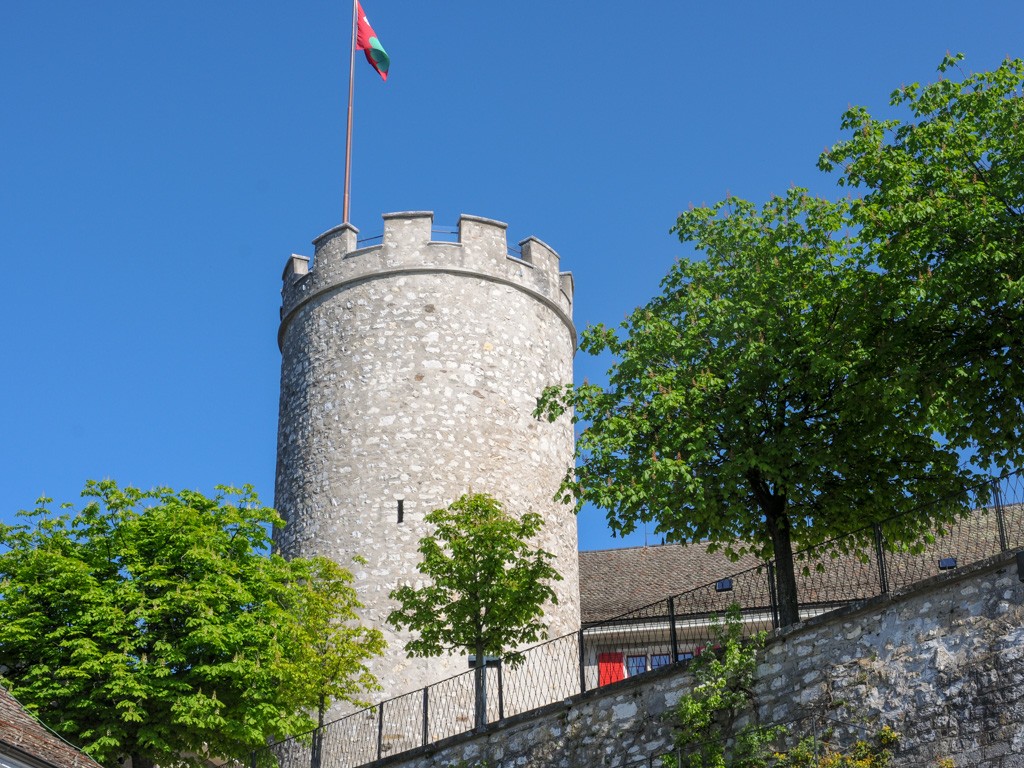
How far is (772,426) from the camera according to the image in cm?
2075

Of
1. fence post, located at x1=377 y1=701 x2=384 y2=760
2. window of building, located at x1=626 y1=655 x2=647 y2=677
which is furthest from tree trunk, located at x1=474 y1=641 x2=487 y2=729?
window of building, located at x1=626 y1=655 x2=647 y2=677

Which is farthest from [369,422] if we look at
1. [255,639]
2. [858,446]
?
[858,446]

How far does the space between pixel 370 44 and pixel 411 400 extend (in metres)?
14.7

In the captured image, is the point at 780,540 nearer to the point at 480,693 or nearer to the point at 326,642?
the point at 480,693

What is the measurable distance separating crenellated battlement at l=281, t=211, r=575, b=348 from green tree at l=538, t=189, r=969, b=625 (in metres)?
8.87

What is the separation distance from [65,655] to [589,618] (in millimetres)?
12002

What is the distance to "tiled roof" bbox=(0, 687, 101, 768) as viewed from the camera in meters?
17.7

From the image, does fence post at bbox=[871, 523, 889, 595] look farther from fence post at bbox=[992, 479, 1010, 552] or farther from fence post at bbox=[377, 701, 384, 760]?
fence post at bbox=[377, 701, 384, 760]

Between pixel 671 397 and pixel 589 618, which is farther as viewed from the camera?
pixel 589 618

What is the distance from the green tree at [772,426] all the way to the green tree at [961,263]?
23.2 inches

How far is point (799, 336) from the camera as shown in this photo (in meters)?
20.8

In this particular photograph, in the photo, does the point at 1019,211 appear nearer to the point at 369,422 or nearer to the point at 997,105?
the point at 997,105

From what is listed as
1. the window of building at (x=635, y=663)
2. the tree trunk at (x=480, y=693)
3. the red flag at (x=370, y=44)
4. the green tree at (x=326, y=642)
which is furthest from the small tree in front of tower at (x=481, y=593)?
the red flag at (x=370, y=44)

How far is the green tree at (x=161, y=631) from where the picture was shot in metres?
22.6
